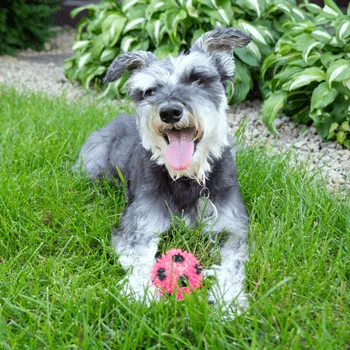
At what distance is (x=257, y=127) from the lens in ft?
18.1

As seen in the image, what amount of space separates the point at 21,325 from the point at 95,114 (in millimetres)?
3333

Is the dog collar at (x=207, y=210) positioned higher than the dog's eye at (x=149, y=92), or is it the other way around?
the dog's eye at (x=149, y=92)

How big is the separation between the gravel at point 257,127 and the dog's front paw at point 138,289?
1744 mm

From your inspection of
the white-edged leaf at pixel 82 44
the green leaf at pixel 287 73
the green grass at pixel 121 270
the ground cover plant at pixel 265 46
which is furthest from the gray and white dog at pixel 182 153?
the white-edged leaf at pixel 82 44

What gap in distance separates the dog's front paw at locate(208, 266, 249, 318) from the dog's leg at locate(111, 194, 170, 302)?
440 mm

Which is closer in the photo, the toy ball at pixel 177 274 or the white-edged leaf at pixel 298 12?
the toy ball at pixel 177 274

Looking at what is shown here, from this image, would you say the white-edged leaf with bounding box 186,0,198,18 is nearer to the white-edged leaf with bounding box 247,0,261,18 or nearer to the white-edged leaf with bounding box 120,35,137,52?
the white-edged leaf with bounding box 247,0,261,18

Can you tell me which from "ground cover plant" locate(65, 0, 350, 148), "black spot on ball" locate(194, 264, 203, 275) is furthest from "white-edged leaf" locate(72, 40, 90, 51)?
"black spot on ball" locate(194, 264, 203, 275)

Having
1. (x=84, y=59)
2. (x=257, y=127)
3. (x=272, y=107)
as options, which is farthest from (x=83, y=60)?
(x=272, y=107)

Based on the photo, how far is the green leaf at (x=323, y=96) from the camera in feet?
15.1

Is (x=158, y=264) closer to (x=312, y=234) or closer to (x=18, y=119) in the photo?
(x=312, y=234)

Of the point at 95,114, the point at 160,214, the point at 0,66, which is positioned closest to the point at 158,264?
the point at 160,214

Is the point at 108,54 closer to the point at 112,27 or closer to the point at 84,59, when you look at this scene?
the point at 112,27

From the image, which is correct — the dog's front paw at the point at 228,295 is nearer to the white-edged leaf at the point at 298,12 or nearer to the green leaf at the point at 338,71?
the green leaf at the point at 338,71
